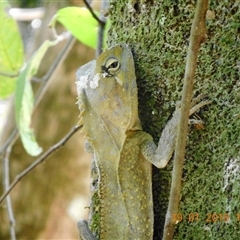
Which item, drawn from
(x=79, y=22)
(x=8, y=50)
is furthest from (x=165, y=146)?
(x=8, y=50)

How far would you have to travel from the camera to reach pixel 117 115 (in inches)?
48.3

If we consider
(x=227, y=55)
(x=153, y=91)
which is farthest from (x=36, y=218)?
(x=227, y=55)

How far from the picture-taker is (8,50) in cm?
185

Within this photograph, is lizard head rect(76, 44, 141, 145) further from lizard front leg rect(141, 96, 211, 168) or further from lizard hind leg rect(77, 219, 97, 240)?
lizard hind leg rect(77, 219, 97, 240)

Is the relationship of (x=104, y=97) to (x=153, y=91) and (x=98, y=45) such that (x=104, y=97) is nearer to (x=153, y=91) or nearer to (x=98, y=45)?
(x=153, y=91)

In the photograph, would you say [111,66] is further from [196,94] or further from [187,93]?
[187,93]

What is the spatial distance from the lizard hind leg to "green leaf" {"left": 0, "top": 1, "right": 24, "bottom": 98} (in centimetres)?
87

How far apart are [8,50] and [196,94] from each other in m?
1.05

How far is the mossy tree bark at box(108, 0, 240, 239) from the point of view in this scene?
993mm
